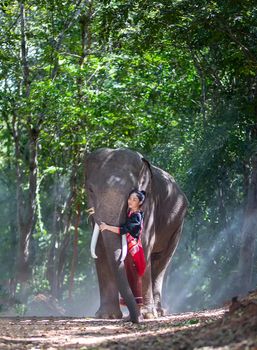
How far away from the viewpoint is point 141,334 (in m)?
10.5

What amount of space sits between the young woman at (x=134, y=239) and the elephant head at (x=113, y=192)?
0.11 meters

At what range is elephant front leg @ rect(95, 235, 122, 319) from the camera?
14719mm

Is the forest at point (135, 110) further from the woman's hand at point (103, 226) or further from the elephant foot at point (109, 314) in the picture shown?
the elephant foot at point (109, 314)

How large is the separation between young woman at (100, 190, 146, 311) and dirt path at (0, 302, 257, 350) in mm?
712

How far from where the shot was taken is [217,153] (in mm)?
22250

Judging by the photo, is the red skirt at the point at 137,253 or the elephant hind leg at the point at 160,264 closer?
the red skirt at the point at 137,253

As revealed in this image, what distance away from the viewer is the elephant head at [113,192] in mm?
13320

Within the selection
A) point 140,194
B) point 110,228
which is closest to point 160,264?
point 140,194

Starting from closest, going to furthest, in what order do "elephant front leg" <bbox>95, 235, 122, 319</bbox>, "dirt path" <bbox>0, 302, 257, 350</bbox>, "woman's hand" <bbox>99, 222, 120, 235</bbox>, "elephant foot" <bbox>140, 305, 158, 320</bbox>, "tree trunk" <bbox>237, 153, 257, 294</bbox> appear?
"dirt path" <bbox>0, 302, 257, 350</bbox>, "woman's hand" <bbox>99, 222, 120, 235</bbox>, "elephant foot" <bbox>140, 305, 158, 320</bbox>, "elephant front leg" <bbox>95, 235, 122, 319</bbox>, "tree trunk" <bbox>237, 153, 257, 294</bbox>

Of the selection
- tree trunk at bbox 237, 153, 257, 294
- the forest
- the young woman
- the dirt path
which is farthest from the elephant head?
tree trunk at bbox 237, 153, 257, 294

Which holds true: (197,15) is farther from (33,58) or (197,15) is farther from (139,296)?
(33,58)

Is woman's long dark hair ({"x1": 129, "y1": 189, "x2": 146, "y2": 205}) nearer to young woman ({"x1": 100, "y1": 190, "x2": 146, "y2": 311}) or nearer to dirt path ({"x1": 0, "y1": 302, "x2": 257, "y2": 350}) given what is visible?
young woman ({"x1": 100, "y1": 190, "x2": 146, "y2": 311})

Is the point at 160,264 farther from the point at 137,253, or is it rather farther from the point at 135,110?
the point at 135,110

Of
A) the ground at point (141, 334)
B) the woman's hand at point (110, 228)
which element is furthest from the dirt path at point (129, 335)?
the woman's hand at point (110, 228)
